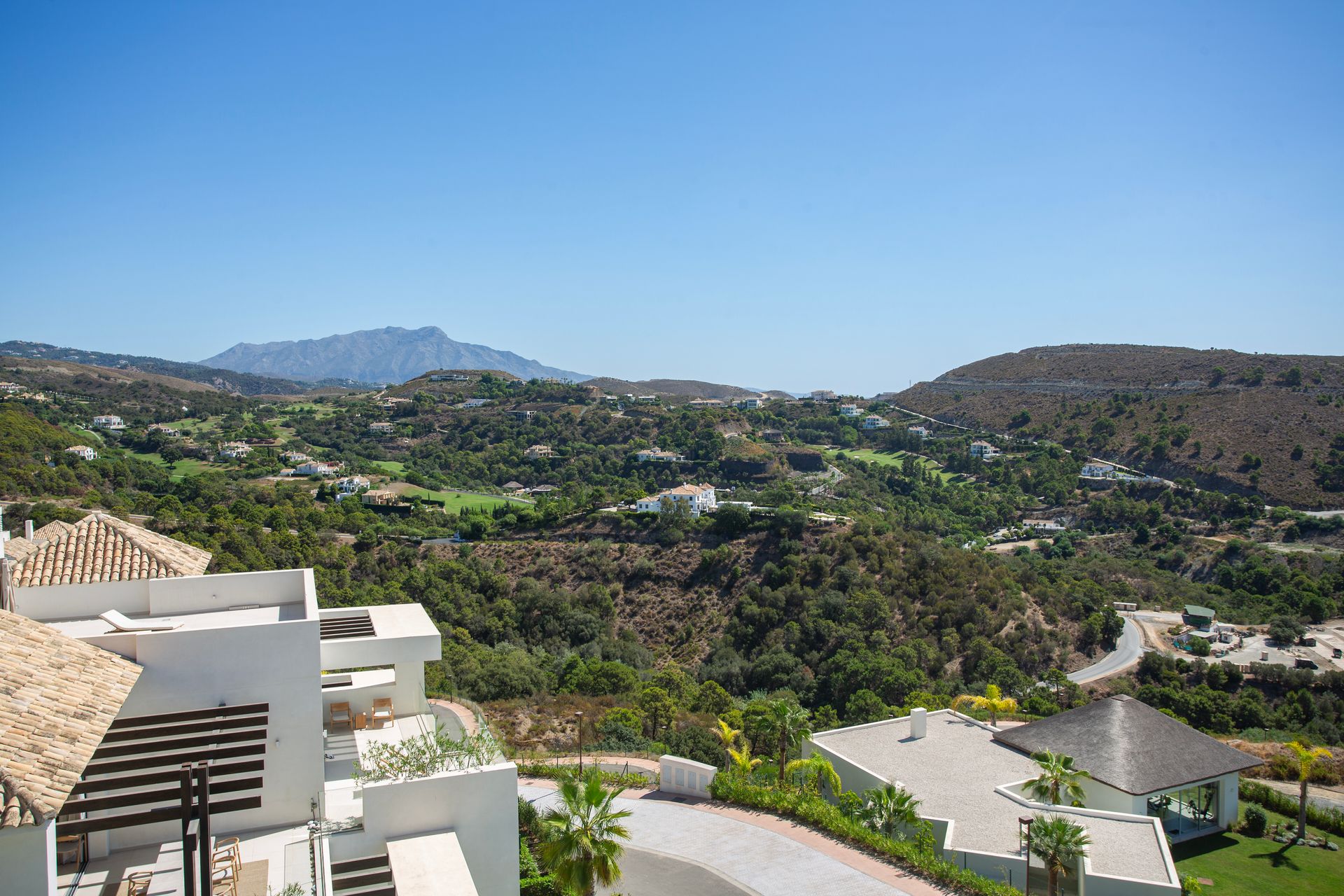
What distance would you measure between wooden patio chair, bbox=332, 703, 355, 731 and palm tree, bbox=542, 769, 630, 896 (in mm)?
4496

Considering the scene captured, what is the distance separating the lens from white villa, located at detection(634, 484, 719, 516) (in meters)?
58.0

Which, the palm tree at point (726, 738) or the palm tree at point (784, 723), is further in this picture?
the palm tree at point (726, 738)

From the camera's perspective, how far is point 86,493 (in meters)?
46.1

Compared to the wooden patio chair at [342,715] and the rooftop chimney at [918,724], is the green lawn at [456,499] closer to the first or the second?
the rooftop chimney at [918,724]

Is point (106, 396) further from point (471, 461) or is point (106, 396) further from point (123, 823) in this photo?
point (123, 823)

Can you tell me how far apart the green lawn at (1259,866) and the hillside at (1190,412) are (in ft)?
187

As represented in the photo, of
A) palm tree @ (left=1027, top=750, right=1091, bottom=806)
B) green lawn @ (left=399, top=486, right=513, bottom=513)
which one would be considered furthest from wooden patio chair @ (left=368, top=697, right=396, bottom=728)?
green lawn @ (left=399, top=486, right=513, bottom=513)

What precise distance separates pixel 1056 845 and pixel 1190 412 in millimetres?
78437

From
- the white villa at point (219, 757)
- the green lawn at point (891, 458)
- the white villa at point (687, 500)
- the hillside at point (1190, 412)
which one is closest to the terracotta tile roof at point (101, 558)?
the white villa at point (219, 757)

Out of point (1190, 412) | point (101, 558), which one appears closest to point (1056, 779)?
point (101, 558)

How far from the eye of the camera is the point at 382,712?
1293 centimetres

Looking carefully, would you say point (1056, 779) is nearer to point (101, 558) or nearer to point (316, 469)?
point (101, 558)

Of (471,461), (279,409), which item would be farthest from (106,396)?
(471,461)

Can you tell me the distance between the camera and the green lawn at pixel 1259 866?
1616 cm
